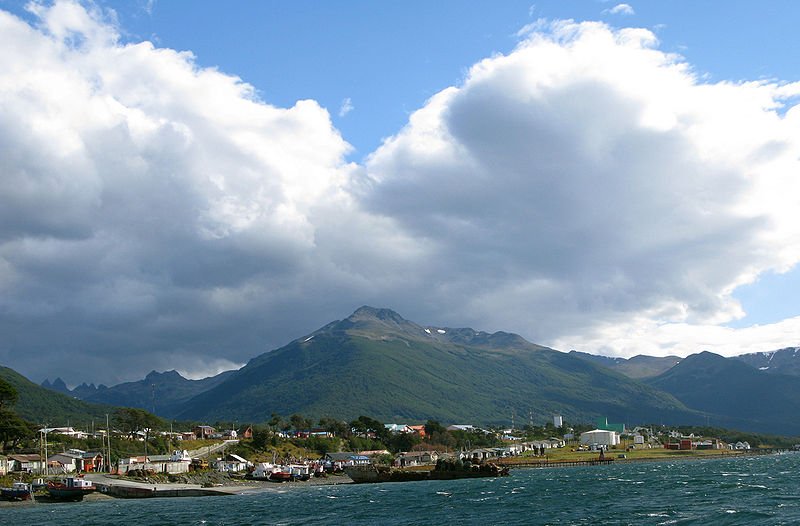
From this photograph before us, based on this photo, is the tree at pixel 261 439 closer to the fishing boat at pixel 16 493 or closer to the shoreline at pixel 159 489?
the shoreline at pixel 159 489

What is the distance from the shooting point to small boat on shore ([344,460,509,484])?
138000mm

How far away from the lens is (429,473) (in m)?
142

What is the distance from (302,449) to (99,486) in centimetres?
8579

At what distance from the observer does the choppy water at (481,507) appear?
61.3 m

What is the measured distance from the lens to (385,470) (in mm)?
141125

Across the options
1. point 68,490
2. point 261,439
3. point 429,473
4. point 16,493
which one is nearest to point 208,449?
A: point 261,439

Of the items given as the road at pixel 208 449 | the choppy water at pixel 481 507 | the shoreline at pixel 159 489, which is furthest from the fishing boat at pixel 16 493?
the road at pixel 208 449

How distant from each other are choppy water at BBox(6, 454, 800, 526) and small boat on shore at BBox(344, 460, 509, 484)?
118ft

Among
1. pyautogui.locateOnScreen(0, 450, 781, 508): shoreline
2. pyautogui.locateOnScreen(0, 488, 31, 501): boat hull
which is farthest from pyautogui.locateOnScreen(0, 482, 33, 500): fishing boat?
pyautogui.locateOnScreen(0, 450, 781, 508): shoreline

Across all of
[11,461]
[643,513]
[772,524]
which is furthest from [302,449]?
[772,524]

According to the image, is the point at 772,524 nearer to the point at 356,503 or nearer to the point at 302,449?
the point at 356,503

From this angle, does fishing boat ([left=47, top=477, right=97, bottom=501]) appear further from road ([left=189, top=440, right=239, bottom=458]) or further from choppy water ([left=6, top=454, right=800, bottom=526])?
road ([left=189, top=440, right=239, bottom=458])

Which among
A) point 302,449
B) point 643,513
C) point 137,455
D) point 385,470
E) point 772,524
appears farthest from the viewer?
point 302,449

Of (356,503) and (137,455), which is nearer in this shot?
(356,503)
